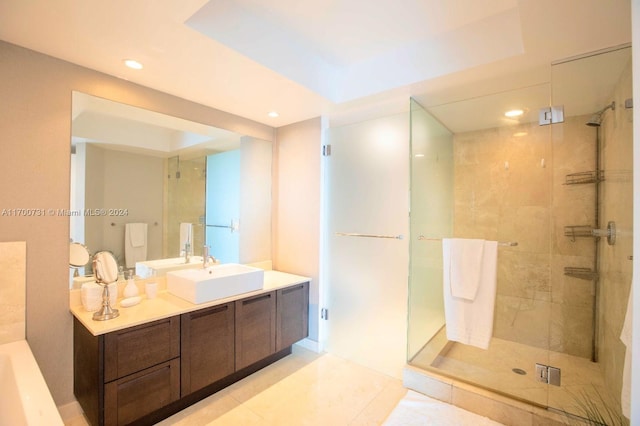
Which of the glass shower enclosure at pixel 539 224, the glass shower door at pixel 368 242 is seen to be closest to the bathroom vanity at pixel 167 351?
the glass shower door at pixel 368 242

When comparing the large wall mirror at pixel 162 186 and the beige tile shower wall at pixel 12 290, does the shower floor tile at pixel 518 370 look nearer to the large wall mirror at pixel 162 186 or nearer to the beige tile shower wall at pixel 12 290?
the large wall mirror at pixel 162 186

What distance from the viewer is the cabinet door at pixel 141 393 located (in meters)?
1.59

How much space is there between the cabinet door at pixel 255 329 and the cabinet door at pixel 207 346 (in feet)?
0.21

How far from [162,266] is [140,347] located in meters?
0.76

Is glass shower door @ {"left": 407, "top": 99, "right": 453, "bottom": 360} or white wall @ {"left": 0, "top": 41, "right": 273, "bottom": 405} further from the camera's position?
glass shower door @ {"left": 407, "top": 99, "right": 453, "bottom": 360}

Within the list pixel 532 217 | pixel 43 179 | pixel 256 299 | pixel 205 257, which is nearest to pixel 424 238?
pixel 532 217

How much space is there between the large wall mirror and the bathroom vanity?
0.50 metres

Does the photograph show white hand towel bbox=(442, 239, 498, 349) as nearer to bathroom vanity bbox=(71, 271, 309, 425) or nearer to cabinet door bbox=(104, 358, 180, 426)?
bathroom vanity bbox=(71, 271, 309, 425)

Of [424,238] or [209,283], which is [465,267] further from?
[209,283]

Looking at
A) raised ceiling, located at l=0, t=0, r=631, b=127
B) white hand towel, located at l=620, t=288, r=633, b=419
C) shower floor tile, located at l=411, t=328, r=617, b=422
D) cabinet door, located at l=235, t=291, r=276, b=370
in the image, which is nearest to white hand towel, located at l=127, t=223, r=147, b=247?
cabinet door, located at l=235, t=291, r=276, b=370

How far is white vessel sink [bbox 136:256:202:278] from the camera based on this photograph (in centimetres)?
223

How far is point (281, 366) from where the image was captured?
256 cm

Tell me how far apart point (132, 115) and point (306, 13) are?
55.8 inches

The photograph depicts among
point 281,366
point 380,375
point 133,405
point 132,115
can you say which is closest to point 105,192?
point 132,115
